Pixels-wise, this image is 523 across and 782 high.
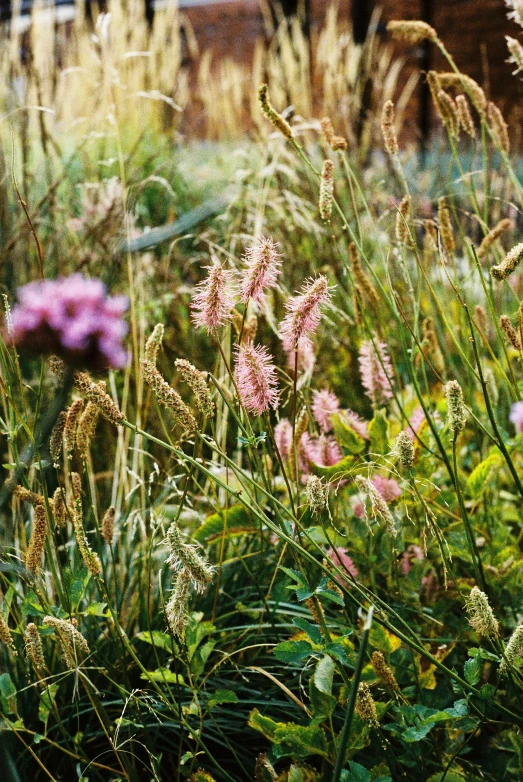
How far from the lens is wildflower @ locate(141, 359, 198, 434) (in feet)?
2.46

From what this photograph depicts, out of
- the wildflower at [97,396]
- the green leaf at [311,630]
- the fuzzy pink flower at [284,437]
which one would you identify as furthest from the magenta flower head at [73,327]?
the fuzzy pink flower at [284,437]

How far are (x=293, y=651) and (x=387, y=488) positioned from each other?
1.13ft

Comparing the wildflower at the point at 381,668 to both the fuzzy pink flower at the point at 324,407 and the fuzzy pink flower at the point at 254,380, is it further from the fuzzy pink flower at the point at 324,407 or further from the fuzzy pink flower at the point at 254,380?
the fuzzy pink flower at the point at 324,407

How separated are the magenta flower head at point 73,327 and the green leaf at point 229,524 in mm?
676

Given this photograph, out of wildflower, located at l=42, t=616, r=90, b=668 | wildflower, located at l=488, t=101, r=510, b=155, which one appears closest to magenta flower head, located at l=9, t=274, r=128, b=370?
wildflower, located at l=42, t=616, r=90, b=668

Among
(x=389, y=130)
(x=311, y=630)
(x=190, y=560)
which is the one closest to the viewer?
(x=190, y=560)

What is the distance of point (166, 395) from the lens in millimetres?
750

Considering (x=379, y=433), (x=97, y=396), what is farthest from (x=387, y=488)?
(x=97, y=396)

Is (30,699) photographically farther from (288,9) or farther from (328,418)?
(288,9)

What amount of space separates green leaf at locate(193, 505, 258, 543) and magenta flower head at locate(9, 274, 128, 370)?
68 cm

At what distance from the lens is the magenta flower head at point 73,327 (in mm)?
463

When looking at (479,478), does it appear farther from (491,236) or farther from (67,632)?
(67,632)

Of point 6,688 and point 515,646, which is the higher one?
point 515,646

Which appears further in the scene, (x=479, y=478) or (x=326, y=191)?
(x=479, y=478)
